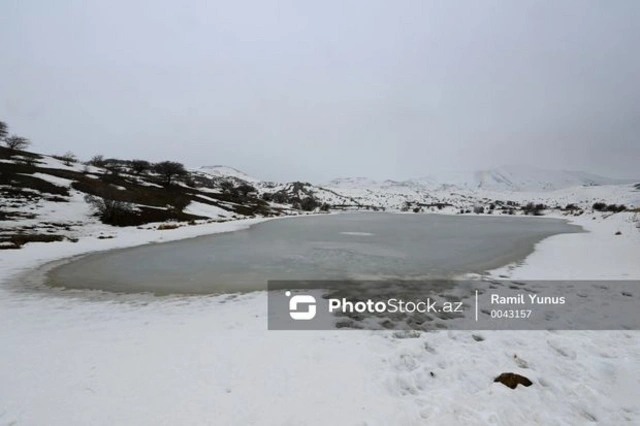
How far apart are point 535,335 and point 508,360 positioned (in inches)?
55.8

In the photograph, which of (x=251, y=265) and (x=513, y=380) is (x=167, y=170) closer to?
(x=251, y=265)

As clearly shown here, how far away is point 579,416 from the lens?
3414 mm

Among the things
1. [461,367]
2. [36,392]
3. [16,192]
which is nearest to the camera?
[36,392]

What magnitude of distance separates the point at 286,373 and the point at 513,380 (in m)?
3.30

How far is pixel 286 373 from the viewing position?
4387mm

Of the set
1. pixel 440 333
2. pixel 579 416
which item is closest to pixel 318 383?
pixel 440 333

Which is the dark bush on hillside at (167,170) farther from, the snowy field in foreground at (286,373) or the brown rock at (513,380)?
the brown rock at (513,380)

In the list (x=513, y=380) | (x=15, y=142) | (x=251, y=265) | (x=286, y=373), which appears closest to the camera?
(x=513, y=380)

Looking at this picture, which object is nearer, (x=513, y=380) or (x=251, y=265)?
(x=513, y=380)

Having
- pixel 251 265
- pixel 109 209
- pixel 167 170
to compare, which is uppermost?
pixel 167 170

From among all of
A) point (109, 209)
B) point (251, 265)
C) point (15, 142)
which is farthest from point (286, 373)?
point (15, 142)

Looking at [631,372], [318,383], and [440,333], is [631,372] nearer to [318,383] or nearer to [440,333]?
[440,333]

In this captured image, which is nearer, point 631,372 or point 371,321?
point 631,372

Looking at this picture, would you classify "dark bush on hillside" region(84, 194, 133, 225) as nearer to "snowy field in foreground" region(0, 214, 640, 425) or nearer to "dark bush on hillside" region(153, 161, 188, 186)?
"snowy field in foreground" region(0, 214, 640, 425)
